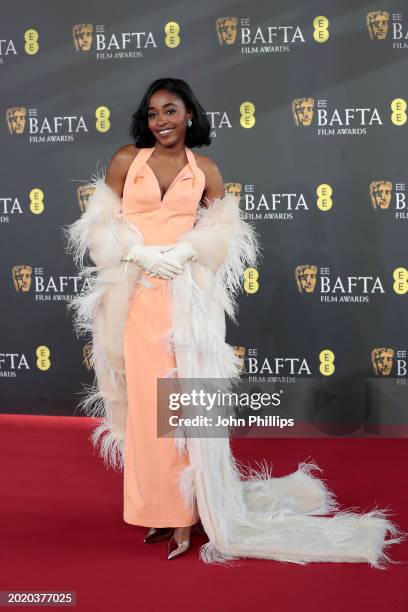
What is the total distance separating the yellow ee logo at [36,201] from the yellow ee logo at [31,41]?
0.84 metres

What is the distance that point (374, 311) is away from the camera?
4.82 m

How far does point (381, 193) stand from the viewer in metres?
4.73

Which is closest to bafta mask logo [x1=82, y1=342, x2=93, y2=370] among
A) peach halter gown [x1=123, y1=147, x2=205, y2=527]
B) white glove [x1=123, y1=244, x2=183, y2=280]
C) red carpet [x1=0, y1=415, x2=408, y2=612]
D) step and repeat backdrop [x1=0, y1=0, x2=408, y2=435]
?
step and repeat backdrop [x1=0, y1=0, x2=408, y2=435]

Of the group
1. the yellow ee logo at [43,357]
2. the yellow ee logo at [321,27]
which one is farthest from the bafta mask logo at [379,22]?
the yellow ee logo at [43,357]

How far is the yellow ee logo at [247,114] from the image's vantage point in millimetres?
4770

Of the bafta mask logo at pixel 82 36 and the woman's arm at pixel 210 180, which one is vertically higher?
the bafta mask logo at pixel 82 36

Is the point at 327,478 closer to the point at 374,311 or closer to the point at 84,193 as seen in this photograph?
the point at 374,311

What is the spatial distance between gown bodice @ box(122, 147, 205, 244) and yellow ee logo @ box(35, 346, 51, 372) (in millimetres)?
2288

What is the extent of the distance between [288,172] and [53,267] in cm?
157

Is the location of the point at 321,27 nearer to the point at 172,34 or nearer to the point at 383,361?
the point at 172,34

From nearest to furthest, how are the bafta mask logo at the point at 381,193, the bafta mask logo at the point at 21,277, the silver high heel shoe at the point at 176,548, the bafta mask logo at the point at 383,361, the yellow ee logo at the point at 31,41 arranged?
the silver high heel shoe at the point at 176,548 → the bafta mask logo at the point at 381,193 → the bafta mask logo at the point at 383,361 → the yellow ee logo at the point at 31,41 → the bafta mask logo at the point at 21,277

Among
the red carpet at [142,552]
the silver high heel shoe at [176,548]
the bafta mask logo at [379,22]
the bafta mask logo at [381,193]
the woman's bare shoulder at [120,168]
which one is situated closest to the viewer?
the red carpet at [142,552]

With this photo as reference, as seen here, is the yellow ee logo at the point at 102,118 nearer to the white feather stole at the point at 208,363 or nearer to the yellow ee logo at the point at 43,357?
the yellow ee logo at the point at 43,357

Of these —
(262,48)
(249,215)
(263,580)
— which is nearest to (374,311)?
(249,215)
